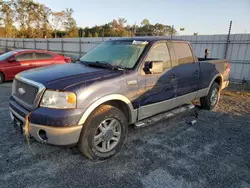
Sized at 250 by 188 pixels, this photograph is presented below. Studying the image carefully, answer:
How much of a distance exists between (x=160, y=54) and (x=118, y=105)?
53.9 inches

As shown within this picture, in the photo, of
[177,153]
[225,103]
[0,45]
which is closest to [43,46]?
[0,45]

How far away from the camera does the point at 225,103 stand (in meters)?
6.20

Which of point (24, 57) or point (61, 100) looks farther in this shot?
point (24, 57)

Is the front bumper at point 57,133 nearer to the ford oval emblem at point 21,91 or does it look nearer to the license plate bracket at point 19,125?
the license plate bracket at point 19,125

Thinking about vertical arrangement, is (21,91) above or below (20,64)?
above

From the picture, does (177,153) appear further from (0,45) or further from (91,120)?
(0,45)

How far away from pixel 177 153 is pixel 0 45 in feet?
115

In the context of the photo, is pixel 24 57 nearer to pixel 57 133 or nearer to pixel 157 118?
pixel 157 118

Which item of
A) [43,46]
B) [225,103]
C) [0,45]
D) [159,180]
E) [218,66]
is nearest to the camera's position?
[159,180]

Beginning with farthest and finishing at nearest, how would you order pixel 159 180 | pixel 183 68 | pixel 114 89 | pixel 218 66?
pixel 218 66
pixel 183 68
pixel 114 89
pixel 159 180

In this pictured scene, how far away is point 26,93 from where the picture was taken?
286 centimetres

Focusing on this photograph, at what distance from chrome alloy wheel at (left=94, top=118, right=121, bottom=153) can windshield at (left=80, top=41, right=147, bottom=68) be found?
1009 millimetres

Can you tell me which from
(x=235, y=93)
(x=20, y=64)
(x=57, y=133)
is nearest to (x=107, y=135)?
(x=57, y=133)

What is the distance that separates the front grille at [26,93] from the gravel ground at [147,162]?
33.5 inches
